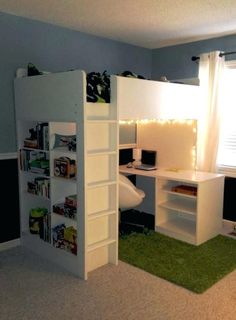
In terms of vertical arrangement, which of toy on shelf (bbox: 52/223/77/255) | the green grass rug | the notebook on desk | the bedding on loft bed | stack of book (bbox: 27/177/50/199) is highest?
the bedding on loft bed

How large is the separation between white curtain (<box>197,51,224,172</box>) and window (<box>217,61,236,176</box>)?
0.08m

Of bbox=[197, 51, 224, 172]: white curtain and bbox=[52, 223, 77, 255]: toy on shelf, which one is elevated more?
bbox=[197, 51, 224, 172]: white curtain

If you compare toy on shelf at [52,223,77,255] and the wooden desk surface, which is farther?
the wooden desk surface

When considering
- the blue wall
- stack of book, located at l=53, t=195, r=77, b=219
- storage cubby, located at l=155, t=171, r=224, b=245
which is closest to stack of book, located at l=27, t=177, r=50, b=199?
stack of book, located at l=53, t=195, r=77, b=219

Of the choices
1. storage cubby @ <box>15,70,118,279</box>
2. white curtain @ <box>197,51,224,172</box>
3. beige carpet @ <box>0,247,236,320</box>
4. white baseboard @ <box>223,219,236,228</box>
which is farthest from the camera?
white baseboard @ <box>223,219,236,228</box>

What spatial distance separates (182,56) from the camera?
168 inches

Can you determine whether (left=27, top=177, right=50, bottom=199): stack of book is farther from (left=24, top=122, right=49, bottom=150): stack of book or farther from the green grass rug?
the green grass rug

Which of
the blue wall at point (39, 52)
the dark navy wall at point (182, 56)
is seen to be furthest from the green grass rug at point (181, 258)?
the dark navy wall at point (182, 56)

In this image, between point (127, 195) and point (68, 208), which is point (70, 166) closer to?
point (68, 208)

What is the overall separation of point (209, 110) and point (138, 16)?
1.44 metres

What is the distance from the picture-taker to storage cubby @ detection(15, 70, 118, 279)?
262cm

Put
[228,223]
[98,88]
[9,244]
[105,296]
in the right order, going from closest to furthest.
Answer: [105,296], [98,88], [9,244], [228,223]

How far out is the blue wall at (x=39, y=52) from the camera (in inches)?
124

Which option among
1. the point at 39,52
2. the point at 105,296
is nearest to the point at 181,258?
the point at 105,296
